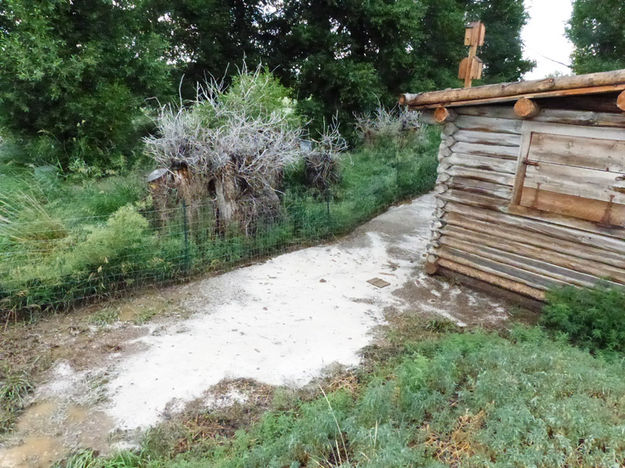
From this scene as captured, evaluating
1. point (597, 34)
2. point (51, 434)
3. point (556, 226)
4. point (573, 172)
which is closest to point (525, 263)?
point (556, 226)

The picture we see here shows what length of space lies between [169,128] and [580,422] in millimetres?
6272

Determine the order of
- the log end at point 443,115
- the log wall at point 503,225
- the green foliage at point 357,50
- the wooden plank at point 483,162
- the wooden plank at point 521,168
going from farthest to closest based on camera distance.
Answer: the green foliage at point 357,50
the log end at point 443,115
the wooden plank at point 483,162
the wooden plank at point 521,168
the log wall at point 503,225

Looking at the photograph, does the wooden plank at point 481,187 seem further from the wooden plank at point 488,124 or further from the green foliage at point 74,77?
the green foliage at point 74,77

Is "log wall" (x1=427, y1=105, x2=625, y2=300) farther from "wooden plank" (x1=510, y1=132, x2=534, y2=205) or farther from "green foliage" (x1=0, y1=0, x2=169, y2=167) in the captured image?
"green foliage" (x1=0, y1=0, x2=169, y2=167)

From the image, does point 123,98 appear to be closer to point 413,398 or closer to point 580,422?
point 413,398

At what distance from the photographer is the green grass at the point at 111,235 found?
4.62m

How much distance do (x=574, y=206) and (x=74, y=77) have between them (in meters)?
10.3

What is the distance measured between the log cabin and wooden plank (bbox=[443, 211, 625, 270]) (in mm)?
11

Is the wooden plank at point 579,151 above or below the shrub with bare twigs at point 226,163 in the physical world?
above

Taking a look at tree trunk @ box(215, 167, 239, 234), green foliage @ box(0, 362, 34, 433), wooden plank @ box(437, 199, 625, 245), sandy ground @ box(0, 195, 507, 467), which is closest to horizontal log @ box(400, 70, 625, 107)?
wooden plank @ box(437, 199, 625, 245)

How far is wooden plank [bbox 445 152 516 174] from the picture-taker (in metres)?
5.17

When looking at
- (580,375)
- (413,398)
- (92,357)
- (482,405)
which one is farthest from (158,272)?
(580,375)

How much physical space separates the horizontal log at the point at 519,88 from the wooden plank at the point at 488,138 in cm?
55

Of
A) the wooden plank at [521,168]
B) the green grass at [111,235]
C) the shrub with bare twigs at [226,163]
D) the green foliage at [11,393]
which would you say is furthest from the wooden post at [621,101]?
the green foliage at [11,393]
